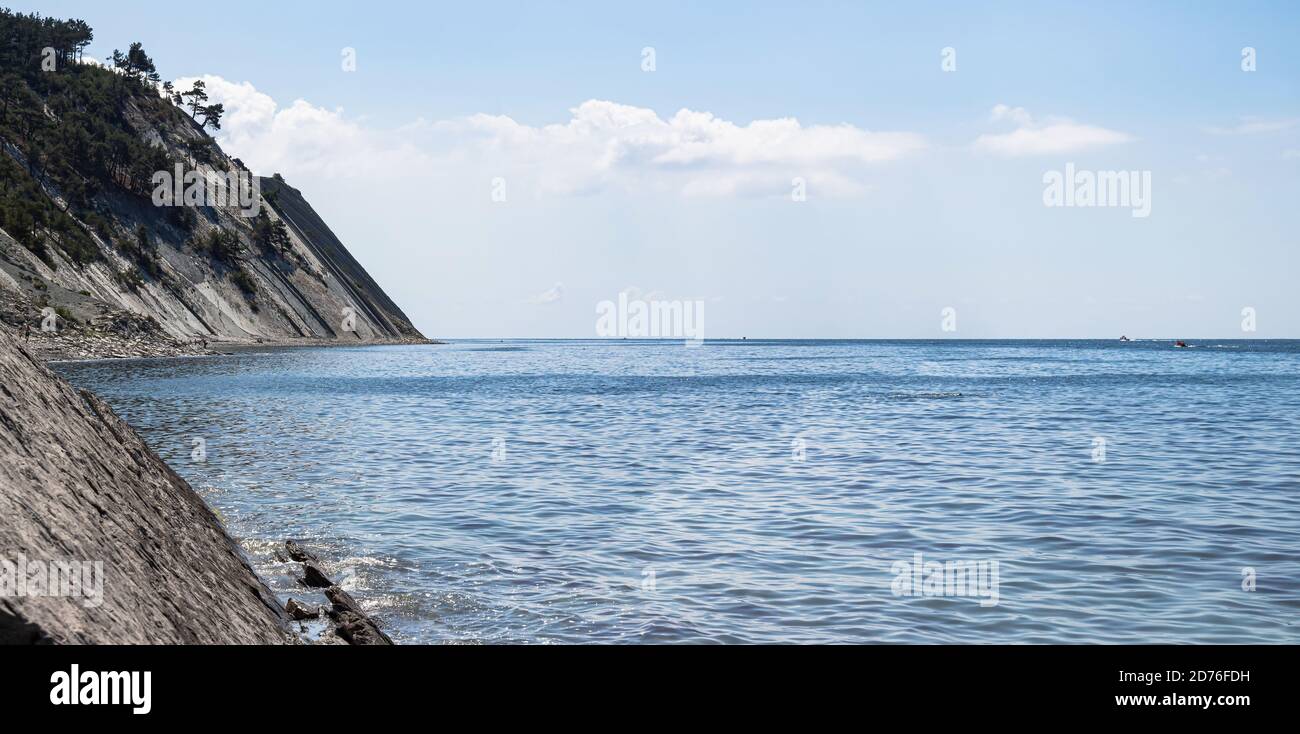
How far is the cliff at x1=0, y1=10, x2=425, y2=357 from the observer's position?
237 ft

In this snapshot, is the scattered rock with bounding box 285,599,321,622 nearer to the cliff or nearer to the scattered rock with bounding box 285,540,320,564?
the scattered rock with bounding box 285,540,320,564

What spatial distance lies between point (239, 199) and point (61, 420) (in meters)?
129

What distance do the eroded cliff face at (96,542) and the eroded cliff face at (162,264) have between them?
55926mm

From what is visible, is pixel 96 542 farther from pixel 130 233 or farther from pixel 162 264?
pixel 130 233

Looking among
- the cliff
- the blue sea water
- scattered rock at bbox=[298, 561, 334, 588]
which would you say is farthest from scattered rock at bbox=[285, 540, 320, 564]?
the cliff

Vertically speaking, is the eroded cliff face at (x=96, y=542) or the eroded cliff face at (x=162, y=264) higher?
the eroded cliff face at (x=162, y=264)

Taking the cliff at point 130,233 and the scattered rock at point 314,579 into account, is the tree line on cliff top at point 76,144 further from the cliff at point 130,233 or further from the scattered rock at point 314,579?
the scattered rock at point 314,579

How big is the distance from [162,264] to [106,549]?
102544 mm

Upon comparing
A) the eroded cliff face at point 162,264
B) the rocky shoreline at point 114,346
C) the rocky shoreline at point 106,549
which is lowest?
the rocky shoreline at point 106,549

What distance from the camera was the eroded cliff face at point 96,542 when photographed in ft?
17.4

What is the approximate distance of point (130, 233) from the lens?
9794cm

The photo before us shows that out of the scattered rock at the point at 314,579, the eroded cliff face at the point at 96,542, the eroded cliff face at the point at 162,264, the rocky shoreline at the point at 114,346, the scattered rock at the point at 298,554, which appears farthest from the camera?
the eroded cliff face at the point at 162,264

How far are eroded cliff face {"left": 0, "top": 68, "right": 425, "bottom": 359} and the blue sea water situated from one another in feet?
120

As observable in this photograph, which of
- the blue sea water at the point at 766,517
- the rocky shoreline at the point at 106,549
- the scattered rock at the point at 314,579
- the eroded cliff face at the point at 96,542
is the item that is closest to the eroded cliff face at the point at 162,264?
the blue sea water at the point at 766,517
